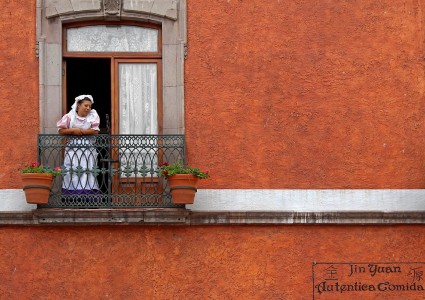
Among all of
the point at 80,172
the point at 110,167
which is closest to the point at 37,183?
the point at 80,172

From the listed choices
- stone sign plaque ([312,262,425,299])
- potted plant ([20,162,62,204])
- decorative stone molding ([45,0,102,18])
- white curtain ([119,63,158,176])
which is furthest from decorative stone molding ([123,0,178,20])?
stone sign plaque ([312,262,425,299])

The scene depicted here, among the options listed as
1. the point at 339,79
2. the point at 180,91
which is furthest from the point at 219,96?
the point at 339,79

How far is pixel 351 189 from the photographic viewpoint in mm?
15500

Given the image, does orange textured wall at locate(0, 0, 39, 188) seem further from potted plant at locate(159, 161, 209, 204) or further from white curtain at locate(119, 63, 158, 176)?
potted plant at locate(159, 161, 209, 204)

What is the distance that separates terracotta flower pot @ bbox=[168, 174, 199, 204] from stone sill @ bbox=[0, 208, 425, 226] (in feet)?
0.75

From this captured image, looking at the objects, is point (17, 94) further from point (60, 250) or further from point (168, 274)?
point (168, 274)

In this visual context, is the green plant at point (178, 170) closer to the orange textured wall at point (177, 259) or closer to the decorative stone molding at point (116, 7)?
the orange textured wall at point (177, 259)

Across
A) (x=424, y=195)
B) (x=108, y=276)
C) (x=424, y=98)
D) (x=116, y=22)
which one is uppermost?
(x=116, y=22)

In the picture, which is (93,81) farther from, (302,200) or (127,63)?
(302,200)

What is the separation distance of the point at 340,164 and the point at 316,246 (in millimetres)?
1171

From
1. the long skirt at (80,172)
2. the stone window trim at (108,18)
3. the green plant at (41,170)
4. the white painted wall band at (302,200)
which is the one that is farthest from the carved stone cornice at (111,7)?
the white painted wall band at (302,200)

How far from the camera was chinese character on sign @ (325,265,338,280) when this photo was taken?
50.2ft

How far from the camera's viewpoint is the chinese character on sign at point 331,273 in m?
15.3

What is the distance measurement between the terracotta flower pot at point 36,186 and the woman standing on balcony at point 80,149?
0.47m
